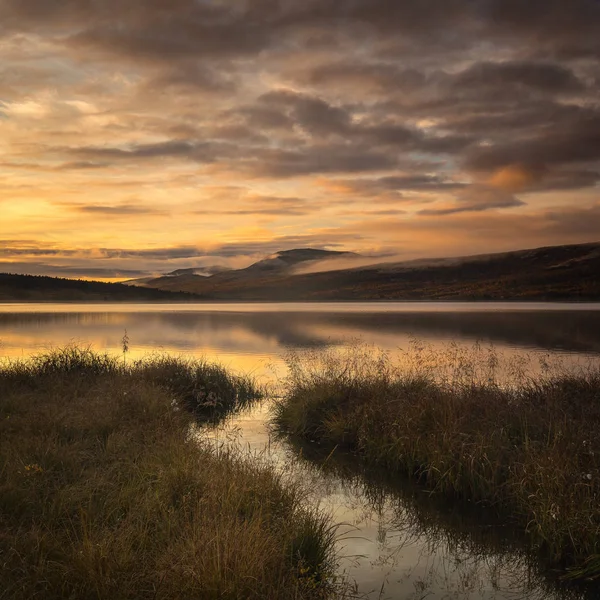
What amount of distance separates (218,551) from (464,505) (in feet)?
20.5

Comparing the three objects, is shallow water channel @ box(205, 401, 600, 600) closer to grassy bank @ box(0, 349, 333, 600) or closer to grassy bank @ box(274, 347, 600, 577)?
grassy bank @ box(274, 347, 600, 577)

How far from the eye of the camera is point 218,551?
618 centimetres

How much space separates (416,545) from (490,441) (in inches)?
129

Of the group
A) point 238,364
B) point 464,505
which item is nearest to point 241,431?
point 464,505

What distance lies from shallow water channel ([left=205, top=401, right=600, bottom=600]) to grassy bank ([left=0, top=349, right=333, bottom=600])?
26.9 inches

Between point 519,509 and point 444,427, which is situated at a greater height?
point 444,427

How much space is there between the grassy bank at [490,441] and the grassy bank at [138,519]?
3416mm

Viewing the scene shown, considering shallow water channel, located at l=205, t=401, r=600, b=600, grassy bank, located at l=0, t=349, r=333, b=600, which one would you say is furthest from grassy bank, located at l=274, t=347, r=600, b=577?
grassy bank, located at l=0, t=349, r=333, b=600

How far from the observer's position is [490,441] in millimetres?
A: 11617

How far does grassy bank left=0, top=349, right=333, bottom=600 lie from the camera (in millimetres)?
6277

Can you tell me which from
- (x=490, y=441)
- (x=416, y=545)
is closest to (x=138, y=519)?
(x=416, y=545)

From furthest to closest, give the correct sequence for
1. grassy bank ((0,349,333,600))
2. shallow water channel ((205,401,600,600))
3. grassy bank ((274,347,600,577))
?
grassy bank ((274,347,600,577)) → shallow water channel ((205,401,600,600)) → grassy bank ((0,349,333,600))

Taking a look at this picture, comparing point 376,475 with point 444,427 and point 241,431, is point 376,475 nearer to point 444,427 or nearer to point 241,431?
point 444,427

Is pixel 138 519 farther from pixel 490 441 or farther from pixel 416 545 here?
pixel 490 441
